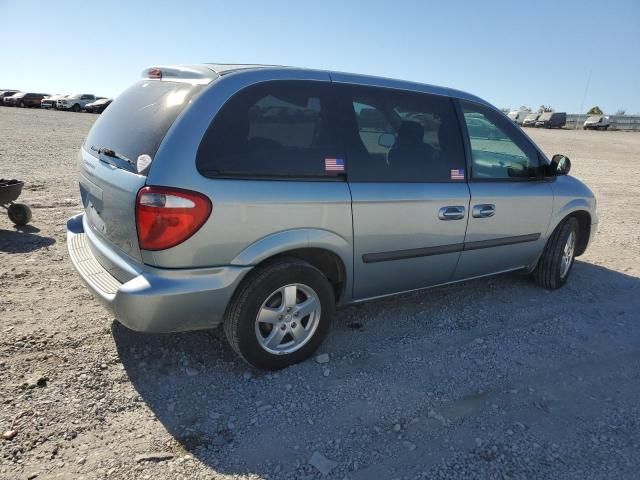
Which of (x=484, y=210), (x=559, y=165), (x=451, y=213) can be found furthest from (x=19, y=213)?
(x=559, y=165)

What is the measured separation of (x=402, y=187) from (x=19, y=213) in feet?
14.7

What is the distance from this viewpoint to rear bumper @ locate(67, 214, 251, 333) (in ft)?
8.46

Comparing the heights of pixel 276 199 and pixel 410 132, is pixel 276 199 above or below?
below

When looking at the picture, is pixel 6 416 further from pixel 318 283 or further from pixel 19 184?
pixel 19 184

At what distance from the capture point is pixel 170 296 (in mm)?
2584

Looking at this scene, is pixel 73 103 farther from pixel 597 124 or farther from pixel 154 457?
pixel 597 124

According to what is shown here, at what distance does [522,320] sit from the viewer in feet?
13.5

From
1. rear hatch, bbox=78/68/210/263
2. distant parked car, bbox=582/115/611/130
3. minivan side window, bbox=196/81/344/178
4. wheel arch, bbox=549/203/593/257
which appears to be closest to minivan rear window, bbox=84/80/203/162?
rear hatch, bbox=78/68/210/263

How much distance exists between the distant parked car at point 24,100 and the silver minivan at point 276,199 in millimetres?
48491

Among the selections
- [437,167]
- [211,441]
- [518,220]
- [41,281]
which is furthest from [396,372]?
[41,281]

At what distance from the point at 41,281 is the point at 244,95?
2668 millimetres

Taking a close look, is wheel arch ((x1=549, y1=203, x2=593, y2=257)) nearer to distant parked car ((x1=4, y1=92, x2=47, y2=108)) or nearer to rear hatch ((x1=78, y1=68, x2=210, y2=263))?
rear hatch ((x1=78, y1=68, x2=210, y2=263))

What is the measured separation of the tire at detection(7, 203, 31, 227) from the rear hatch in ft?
8.87

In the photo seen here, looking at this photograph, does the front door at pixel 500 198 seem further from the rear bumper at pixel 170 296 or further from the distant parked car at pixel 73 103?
the distant parked car at pixel 73 103
